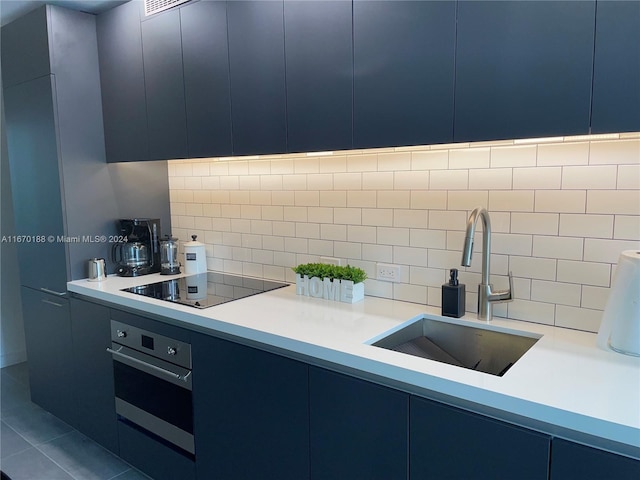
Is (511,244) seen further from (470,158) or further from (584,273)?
(470,158)

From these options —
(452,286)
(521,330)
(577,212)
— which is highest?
(577,212)

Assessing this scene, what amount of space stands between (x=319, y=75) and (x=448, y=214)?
2.47ft

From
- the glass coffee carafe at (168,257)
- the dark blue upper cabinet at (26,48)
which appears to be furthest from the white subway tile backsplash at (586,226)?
the dark blue upper cabinet at (26,48)

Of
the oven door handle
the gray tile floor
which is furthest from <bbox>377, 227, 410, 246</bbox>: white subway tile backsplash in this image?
the gray tile floor

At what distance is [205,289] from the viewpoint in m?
2.38

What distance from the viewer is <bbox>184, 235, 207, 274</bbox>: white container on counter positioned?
2.79 metres

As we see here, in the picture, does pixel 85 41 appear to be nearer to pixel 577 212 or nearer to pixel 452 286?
pixel 452 286

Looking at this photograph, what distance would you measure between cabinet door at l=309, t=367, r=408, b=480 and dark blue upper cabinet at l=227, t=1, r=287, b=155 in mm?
979

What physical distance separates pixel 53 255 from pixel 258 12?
1787mm

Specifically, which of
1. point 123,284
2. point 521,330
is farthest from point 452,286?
point 123,284

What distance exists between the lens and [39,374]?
9.81 feet

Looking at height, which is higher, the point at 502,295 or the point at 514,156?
the point at 514,156

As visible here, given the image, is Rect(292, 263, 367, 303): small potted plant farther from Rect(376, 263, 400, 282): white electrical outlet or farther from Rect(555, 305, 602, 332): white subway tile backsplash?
Rect(555, 305, 602, 332): white subway tile backsplash

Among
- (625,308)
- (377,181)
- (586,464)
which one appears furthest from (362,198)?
(586,464)
